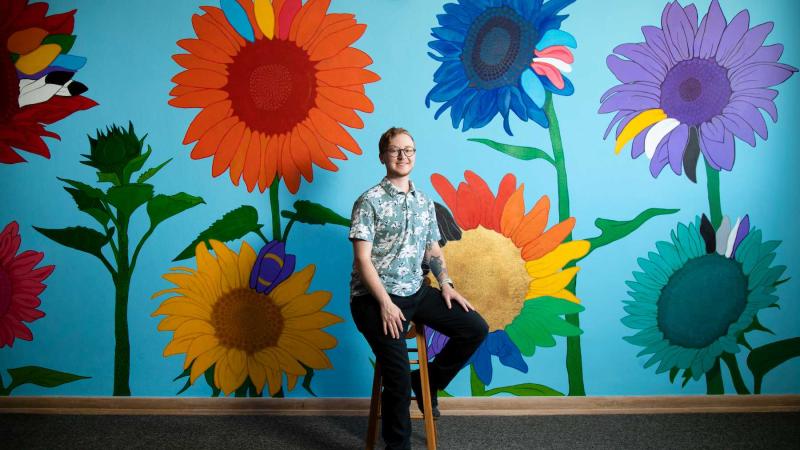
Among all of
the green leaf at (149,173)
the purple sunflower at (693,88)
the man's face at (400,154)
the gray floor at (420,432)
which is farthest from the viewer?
the green leaf at (149,173)

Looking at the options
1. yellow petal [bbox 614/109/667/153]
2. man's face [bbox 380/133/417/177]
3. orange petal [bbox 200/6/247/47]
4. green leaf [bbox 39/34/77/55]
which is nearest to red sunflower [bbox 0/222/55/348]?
green leaf [bbox 39/34/77/55]

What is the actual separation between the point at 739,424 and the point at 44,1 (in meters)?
3.51

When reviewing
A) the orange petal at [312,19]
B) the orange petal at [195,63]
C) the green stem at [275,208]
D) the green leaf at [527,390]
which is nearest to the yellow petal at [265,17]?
the orange petal at [312,19]

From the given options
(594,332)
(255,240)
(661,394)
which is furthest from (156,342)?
(661,394)

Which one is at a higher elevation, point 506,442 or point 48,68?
point 48,68

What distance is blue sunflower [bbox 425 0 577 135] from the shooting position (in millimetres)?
2211

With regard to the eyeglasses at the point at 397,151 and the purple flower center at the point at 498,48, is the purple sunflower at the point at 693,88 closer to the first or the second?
the purple flower center at the point at 498,48

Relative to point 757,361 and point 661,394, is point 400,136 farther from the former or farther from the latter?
point 757,361

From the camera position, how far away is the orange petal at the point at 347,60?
7.35 feet

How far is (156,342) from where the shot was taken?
7.70ft

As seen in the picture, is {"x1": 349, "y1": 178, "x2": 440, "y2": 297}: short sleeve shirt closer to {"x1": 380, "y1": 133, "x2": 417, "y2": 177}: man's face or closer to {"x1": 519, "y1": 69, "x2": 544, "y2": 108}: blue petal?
{"x1": 380, "y1": 133, "x2": 417, "y2": 177}: man's face

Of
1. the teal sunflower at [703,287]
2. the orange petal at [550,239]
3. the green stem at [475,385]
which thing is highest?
the orange petal at [550,239]

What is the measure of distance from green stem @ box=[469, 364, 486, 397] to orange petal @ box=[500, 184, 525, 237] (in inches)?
24.6

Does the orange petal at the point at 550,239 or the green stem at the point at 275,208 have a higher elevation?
the green stem at the point at 275,208
